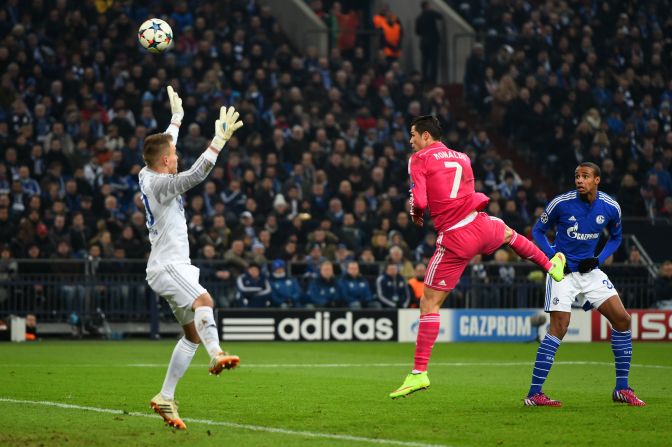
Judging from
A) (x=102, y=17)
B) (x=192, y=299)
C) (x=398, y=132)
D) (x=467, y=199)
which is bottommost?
(x=192, y=299)

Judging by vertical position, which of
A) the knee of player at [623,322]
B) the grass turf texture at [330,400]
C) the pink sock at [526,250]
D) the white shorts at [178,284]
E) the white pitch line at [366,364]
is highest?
the pink sock at [526,250]

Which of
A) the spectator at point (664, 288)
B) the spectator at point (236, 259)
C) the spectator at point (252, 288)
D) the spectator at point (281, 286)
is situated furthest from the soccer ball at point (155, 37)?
the spectator at point (664, 288)

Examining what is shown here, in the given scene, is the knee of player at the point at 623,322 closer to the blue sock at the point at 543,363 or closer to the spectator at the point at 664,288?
the blue sock at the point at 543,363

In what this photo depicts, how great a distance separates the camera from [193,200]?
2464 cm

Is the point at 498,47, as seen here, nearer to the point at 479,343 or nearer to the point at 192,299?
the point at 479,343

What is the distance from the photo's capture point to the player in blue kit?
1200cm

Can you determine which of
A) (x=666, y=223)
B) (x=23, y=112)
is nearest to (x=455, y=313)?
(x=666, y=223)

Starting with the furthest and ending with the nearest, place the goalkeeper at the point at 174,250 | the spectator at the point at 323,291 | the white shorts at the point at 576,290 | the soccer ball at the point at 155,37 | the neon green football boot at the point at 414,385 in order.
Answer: the spectator at the point at 323,291, the soccer ball at the point at 155,37, the white shorts at the point at 576,290, the neon green football boot at the point at 414,385, the goalkeeper at the point at 174,250

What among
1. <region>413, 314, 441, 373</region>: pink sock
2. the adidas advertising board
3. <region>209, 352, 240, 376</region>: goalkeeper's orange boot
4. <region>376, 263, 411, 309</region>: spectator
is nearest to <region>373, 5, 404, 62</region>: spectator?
<region>376, 263, 411, 309</region>: spectator

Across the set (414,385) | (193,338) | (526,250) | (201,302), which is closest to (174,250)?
(201,302)

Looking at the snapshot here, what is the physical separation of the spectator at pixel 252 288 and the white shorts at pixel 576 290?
489 inches

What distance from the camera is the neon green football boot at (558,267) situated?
11.5 meters

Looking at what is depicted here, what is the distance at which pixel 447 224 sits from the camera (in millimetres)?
11391

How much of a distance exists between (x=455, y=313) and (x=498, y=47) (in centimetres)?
1146
